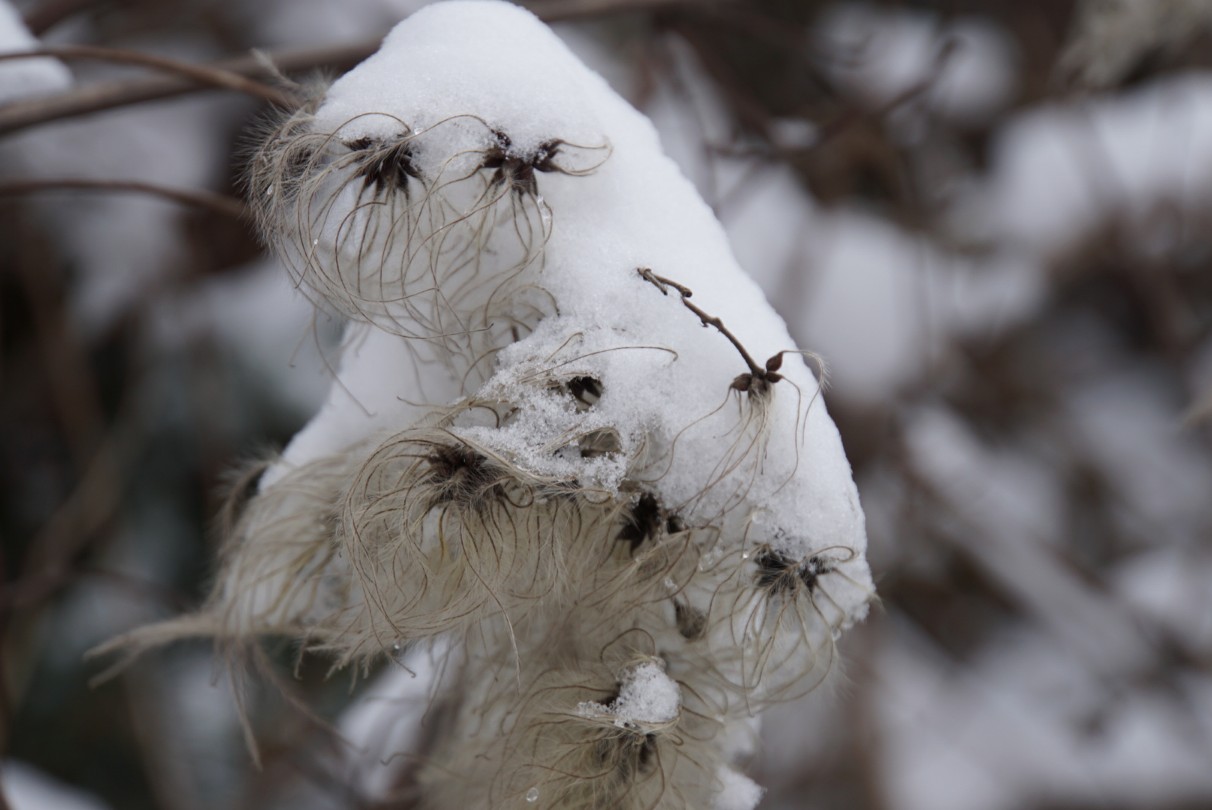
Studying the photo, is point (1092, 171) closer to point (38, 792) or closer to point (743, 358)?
point (743, 358)

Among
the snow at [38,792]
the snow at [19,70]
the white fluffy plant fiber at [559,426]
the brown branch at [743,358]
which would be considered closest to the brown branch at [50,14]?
the snow at [19,70]

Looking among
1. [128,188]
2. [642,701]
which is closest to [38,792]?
[128,188]

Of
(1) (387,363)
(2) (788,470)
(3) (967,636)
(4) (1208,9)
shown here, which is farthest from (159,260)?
(3) (967,636)

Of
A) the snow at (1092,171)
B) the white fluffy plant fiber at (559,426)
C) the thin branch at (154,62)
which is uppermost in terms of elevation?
the snow at (1092,171)

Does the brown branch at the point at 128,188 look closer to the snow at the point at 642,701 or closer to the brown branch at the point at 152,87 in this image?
the brown branch at the point at 152,87

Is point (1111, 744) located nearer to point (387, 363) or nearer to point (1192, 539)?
point (1192, 539)
